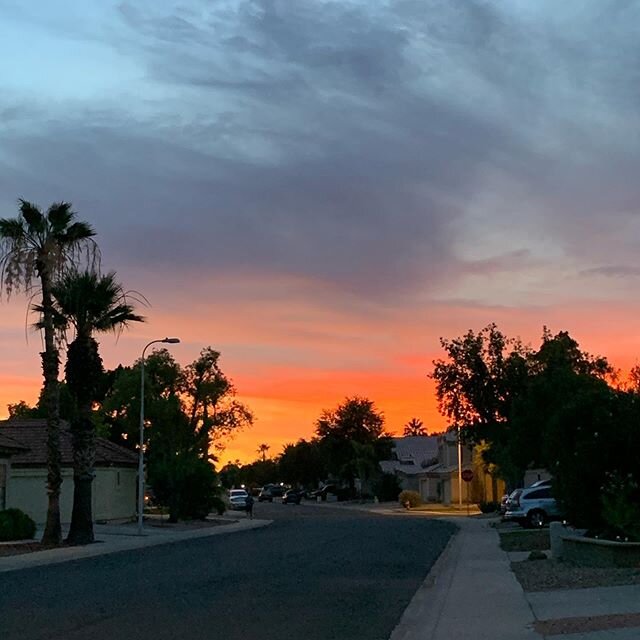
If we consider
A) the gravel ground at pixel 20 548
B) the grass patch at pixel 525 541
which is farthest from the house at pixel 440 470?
the gravel ground at pixel 20 548

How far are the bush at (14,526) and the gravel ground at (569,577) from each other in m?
19.6

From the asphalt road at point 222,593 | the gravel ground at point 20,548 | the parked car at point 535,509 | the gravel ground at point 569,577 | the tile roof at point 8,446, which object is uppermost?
the tile roof at point 8,446

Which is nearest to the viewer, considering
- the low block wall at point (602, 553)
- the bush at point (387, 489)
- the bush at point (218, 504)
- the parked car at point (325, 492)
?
the low block wall at point (602, 553)

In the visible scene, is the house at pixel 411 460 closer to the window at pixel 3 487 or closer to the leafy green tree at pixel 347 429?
the leafy green tree at pixel 347 429

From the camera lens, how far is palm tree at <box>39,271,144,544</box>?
1438 inches

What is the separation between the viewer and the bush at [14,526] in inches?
1459

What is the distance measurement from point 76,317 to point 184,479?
949 inches

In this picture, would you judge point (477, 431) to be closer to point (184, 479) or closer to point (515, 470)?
point (515, 470)

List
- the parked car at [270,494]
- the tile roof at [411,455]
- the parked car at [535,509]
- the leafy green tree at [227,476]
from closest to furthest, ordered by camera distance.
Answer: the parked car at [535,509]
the leafy green tree at [227,476]
the tile roof at [411,455]
the parked car at [270,494]

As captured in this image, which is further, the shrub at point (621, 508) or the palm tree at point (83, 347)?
the palm tree at point (83, 347)

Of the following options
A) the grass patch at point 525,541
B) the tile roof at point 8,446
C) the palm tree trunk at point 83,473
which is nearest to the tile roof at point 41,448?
the tile roof at point 8,446

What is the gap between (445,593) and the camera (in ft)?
65.7

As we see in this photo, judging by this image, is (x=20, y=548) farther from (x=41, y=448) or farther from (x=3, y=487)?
(x=41, y=448)

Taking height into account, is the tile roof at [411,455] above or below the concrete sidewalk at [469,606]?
above
